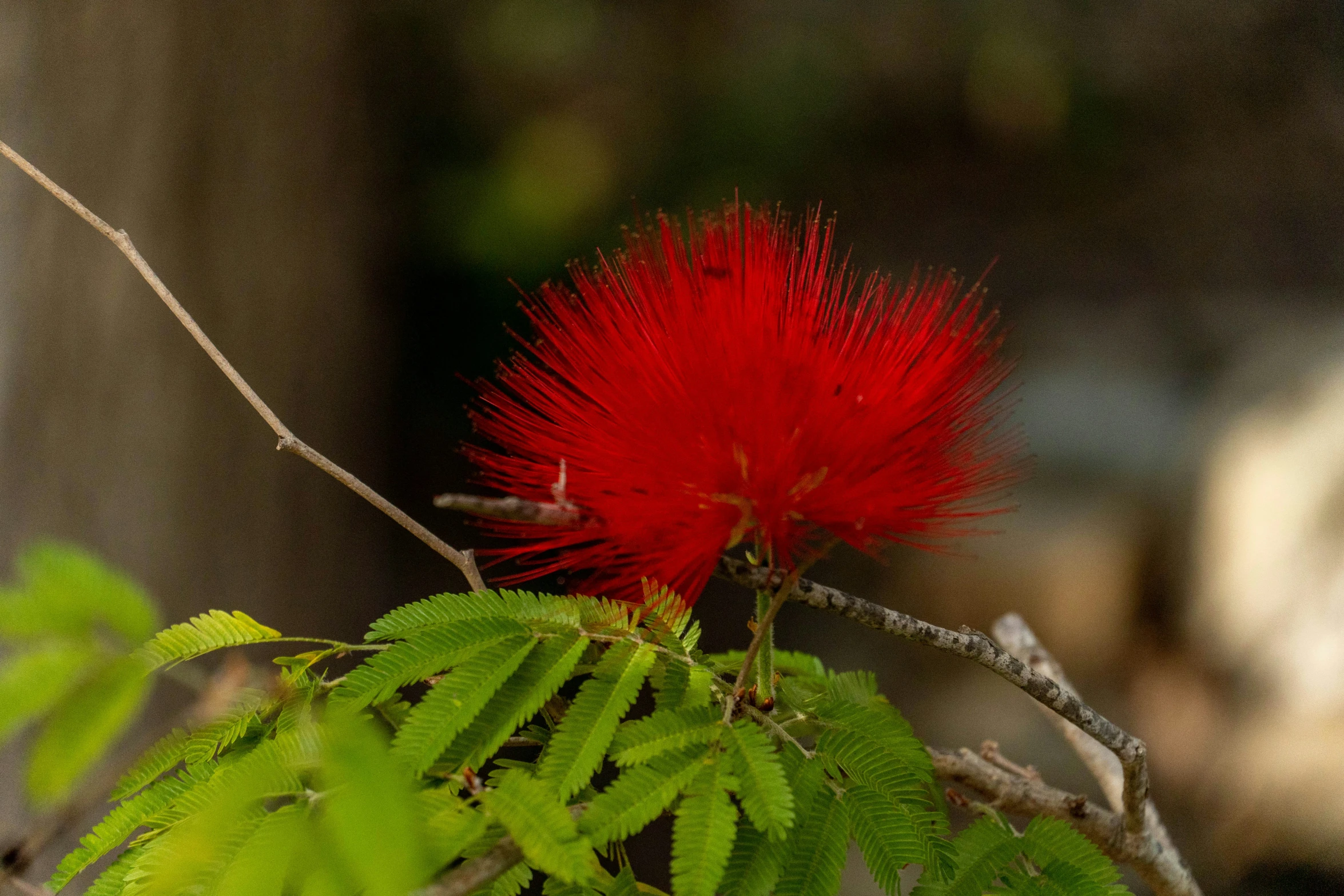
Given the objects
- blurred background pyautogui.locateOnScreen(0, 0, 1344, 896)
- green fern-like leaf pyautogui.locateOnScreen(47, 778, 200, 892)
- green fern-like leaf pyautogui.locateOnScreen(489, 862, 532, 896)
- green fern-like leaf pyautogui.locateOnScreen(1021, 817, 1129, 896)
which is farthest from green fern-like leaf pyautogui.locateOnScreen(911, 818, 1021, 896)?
blurred background pyautogui.locateOnScreen(0, 0, 1344, 896)

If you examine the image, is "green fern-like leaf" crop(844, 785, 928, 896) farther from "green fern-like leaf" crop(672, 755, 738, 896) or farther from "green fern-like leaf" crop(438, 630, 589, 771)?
"green fern-like leaf" crop(438, 630, 589, 771)

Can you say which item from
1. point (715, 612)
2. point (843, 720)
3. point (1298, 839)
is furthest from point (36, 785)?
point (1298, 839)

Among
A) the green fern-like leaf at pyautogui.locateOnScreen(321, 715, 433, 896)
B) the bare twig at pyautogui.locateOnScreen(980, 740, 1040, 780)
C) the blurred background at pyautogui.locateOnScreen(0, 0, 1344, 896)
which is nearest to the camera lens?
the green fern-like leaf at pyautogui.locateOnScreen(321, 715, 433, 896)

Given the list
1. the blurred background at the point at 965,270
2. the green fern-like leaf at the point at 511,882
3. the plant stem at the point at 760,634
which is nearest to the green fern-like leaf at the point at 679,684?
the plant stem at the point at 760,634

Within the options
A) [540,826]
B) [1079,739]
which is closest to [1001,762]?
[1079,739]

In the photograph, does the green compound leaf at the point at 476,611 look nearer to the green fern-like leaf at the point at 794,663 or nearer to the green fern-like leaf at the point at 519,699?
the green fern-like leaf at the point at 519,699

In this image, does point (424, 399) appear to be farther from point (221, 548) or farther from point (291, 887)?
point (291, 887)

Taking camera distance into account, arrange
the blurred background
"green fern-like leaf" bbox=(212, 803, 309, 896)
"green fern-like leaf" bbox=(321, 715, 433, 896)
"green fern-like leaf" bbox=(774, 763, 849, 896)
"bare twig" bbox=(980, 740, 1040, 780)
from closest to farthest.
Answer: "green fern-like leaf" bbox=(321, 715, 433, 896) < "green fern-like leaf" bbox=(212, 803, 309, 896) < "green fern-like leaf" bbox=(774, 763, 849, 896) < "bare twig" bbox=(980, 740, 1040, 780) < the blurred background
